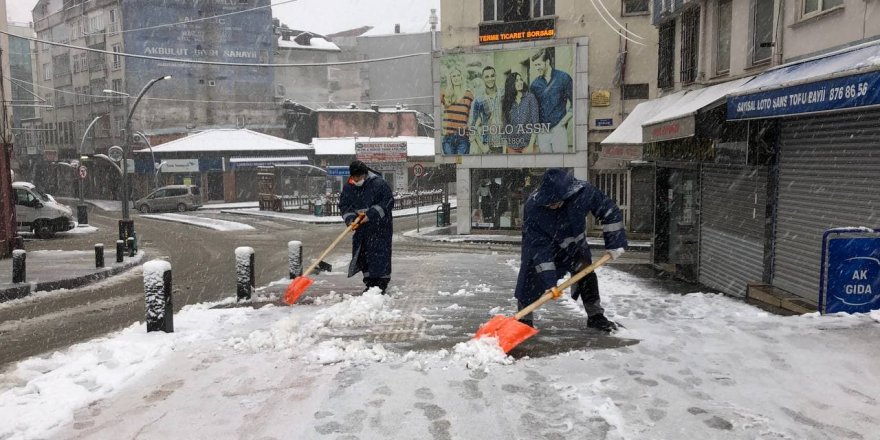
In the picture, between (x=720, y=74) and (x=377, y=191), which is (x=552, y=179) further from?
(x=720, y=74)

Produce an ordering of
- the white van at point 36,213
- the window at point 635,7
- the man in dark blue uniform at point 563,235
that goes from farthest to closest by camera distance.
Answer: the window at point 635,7 < the white van at point 36,213 < the man in dark blue uniform at point 563,235

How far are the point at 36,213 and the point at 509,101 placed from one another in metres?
17.2

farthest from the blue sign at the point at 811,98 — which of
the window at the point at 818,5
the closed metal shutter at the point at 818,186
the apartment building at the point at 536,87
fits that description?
the apartment building at the point at 536,87

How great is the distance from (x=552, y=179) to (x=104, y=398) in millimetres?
3768

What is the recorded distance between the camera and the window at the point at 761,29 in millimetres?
10102

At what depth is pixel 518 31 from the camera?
22766mm

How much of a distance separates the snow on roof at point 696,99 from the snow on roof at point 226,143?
115 feet

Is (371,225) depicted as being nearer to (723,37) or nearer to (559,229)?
(559,229)

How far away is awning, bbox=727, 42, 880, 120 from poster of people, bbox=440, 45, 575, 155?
13227 millimetres

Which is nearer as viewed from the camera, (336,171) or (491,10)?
(491,10)

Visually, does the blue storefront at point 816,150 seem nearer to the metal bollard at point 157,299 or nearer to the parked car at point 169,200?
Result: the metal bollard at point 157,299

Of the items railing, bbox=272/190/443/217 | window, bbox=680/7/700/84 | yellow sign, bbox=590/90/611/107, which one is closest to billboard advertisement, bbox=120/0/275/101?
railing, bbox=272/190/443/217

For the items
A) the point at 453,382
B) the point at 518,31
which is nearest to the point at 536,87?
the point at 518,31

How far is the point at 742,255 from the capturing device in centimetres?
988
